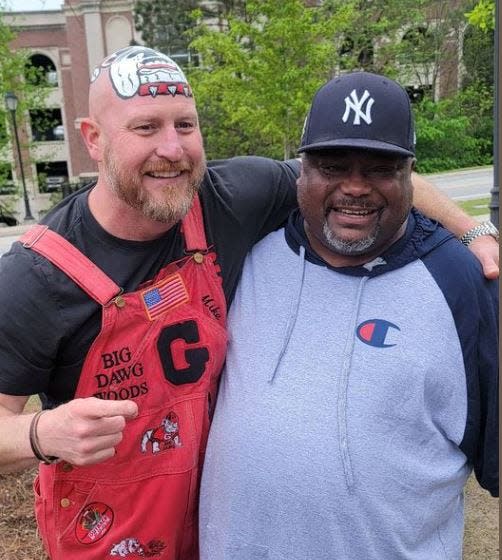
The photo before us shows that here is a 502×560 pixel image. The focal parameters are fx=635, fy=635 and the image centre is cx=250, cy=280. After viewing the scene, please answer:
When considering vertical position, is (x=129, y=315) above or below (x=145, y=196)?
below

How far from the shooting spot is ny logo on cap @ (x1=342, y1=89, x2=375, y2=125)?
72.0 inches

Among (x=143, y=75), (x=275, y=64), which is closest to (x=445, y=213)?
(x=143, y=75)

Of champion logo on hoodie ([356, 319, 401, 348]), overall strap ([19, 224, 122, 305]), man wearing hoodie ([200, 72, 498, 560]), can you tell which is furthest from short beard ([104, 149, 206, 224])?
champion logo on hoodie ([356, 319, 401, 348])

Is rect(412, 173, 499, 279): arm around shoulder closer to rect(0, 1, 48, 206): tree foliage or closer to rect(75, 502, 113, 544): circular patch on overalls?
rect(75, 502, 113, 544): circular patch on overalls

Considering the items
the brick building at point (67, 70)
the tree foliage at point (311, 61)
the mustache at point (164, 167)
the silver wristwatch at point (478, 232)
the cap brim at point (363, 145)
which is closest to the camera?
the cap brim at point (363, 145)

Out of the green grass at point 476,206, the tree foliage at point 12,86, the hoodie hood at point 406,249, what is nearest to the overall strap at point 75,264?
the hoodie hood at point 406,249

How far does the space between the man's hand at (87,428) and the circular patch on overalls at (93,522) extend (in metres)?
0.41

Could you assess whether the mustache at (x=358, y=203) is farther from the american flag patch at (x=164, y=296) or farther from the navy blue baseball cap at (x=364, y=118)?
the american flag patch at (x=164, y=296)

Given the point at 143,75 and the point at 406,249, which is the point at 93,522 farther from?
the point at 143,75

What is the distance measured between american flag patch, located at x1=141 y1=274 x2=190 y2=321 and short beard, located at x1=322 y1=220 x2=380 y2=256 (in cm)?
48

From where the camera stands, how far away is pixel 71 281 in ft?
5.92

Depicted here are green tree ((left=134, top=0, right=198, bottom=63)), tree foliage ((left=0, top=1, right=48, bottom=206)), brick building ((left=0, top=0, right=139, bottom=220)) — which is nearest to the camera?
tree foliage ((left=0, top=1, right=48, bottom=206))

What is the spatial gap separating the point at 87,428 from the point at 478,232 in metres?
1.33

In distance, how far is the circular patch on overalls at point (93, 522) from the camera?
1.97m
